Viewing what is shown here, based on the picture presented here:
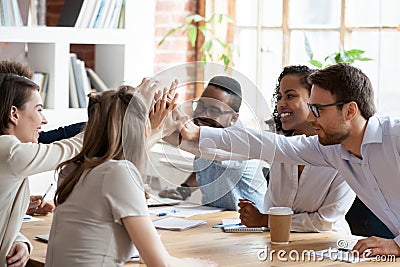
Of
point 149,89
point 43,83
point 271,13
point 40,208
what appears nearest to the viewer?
point 149,89

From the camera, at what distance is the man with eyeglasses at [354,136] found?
2658 millimetres

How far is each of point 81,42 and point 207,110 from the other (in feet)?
5.57

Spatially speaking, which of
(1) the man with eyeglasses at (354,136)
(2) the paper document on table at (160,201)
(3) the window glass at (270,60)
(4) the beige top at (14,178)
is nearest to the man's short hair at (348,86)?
(1) the man with eyeglasses at (354,136)

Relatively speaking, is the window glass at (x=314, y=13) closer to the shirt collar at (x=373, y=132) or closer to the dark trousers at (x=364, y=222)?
the dark trousers at (x=364, y=222)

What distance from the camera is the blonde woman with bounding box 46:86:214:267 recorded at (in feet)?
6.92

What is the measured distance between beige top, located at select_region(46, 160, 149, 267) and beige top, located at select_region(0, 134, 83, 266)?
442 mm

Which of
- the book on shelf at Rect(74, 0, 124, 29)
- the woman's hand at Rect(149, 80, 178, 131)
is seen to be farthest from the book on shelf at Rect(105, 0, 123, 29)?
the woman's hand at Rect(149, 80, 178, 131)

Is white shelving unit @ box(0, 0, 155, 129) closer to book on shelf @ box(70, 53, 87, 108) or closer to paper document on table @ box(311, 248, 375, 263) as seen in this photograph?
book on shelf @ box(70, 53, 87, 108)

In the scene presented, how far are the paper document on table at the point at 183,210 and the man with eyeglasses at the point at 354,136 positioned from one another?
1.30 ft

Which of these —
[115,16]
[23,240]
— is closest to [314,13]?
[115,16]

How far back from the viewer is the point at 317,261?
7.93 ft

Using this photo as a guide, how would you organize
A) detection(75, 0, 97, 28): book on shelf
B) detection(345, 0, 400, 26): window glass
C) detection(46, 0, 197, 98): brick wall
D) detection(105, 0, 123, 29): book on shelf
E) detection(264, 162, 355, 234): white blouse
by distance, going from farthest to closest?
detection(46, 0, 197, 98): brick wall
detection(105, 0, 123, 29): book on shelf
detection(75, 0, 97, 28): book on shelf
detection(345, 0, 400, 26): window glass
detection(264, 162, 355, 234): white blouse

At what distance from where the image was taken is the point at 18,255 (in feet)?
8.02

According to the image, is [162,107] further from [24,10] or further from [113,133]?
[24,10]
